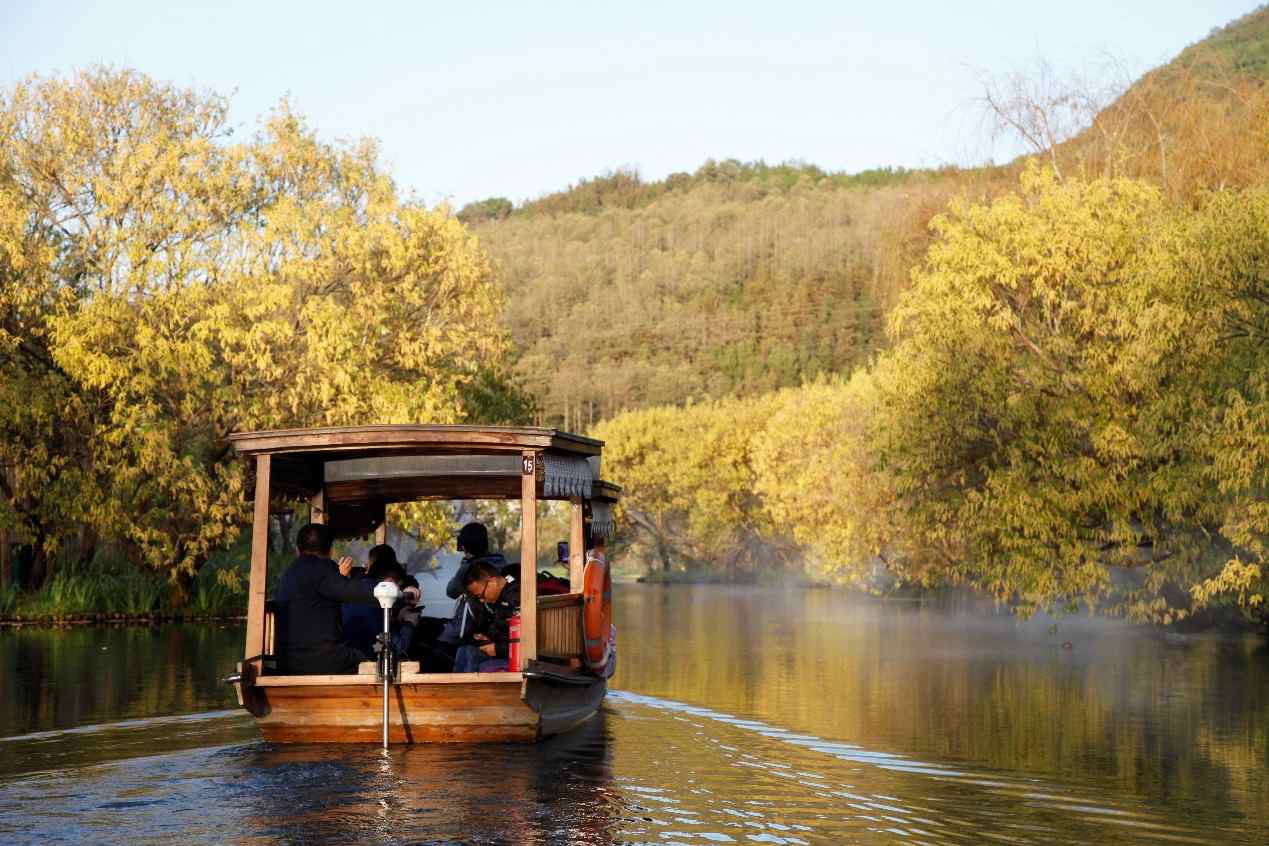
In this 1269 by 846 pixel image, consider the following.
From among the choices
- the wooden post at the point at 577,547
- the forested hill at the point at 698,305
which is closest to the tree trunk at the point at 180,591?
the wooden post at the point at 577,547

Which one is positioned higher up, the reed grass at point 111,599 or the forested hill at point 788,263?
the forested hill at point 788,263

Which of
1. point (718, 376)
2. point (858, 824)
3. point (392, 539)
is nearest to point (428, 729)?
point (858, 824)

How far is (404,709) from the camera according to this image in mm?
15023

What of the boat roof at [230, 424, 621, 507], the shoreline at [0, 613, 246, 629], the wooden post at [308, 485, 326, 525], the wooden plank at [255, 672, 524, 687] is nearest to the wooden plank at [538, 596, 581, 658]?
the wooden plank at [255, 672, 524, 687]

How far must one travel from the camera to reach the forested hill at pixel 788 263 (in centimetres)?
3278

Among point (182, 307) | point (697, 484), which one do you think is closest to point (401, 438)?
point (182, 307)

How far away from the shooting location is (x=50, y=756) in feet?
49.1

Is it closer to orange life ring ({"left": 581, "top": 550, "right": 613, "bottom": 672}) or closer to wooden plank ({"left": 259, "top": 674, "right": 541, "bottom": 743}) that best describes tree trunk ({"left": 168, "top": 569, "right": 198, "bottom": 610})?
orange life ring ({"left": 581, "top": 550, "right": 613, "bottom": 672})

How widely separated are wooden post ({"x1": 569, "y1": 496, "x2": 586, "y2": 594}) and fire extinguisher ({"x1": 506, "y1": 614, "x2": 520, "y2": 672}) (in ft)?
8.84

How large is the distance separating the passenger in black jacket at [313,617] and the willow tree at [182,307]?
1888 centimetres

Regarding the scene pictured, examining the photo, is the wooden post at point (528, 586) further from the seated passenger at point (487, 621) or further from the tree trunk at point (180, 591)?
the tree trunk at point (180, 591)

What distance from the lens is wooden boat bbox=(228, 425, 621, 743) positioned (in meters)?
14.9

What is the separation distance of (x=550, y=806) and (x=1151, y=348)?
58.2ft

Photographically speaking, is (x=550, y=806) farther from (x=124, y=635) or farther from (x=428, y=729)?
(x=124, y=635)
